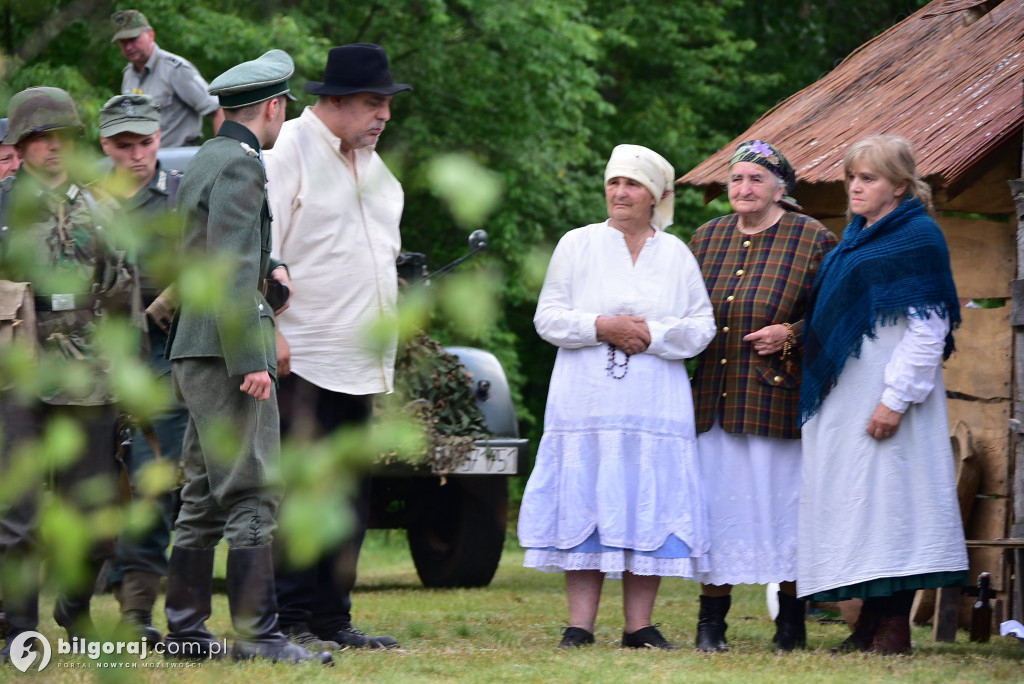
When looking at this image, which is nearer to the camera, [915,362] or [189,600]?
[189,600]

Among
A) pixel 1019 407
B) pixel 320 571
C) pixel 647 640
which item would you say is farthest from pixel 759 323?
pixel 320 571

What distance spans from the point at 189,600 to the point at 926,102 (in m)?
4.22

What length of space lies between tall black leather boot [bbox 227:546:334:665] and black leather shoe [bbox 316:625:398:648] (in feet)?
2.00

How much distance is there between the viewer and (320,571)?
499 cm

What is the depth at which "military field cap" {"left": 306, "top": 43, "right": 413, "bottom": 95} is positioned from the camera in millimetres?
4578

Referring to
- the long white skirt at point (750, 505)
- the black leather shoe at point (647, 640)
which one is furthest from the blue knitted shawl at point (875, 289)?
the black leather shoe at point (647, 640)

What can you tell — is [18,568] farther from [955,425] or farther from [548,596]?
[548,596]

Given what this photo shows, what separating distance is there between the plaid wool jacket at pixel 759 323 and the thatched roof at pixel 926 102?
0.82 meters

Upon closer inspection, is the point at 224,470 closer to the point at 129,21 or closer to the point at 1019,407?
the point at 129,21

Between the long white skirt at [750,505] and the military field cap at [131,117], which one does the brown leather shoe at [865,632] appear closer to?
the long white skirt at [750,505]

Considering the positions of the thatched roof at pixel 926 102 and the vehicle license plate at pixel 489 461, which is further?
the vehicle license plate at pixel 489 461

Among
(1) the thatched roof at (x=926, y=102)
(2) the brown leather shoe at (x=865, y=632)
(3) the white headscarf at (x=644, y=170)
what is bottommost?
(2) the brown leather shoe at (x=865, y=632)

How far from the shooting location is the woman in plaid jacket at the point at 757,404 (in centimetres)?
510

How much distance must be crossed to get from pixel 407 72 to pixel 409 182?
13.3 metres
